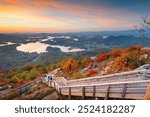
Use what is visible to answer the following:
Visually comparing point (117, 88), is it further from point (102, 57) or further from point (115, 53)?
point (102, 57)

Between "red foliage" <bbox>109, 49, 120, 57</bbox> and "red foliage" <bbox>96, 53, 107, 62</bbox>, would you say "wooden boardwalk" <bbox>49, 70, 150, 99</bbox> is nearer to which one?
"red foliage" <bbox>109, 49, 120, 57</bbox>

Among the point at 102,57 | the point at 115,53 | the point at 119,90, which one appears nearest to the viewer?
the point at 119,90

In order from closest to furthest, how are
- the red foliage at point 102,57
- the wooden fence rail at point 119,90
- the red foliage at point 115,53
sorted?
the wooden fence rail at point 119,90
the red foliage at point 115,53
the red foliage at point 102,57

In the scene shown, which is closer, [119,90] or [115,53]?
[119,90]

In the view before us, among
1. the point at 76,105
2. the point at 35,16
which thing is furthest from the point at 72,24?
the point at 76,105

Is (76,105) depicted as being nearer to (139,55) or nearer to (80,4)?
(80,4)

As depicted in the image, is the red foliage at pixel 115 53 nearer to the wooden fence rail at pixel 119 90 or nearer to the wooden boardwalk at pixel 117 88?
the wooden boardwalk at pixel 117 88

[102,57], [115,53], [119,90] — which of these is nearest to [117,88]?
[119,90]

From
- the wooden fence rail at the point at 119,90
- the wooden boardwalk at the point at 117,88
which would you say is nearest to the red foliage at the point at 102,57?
the wooden boardwalk at the point at 117,88
